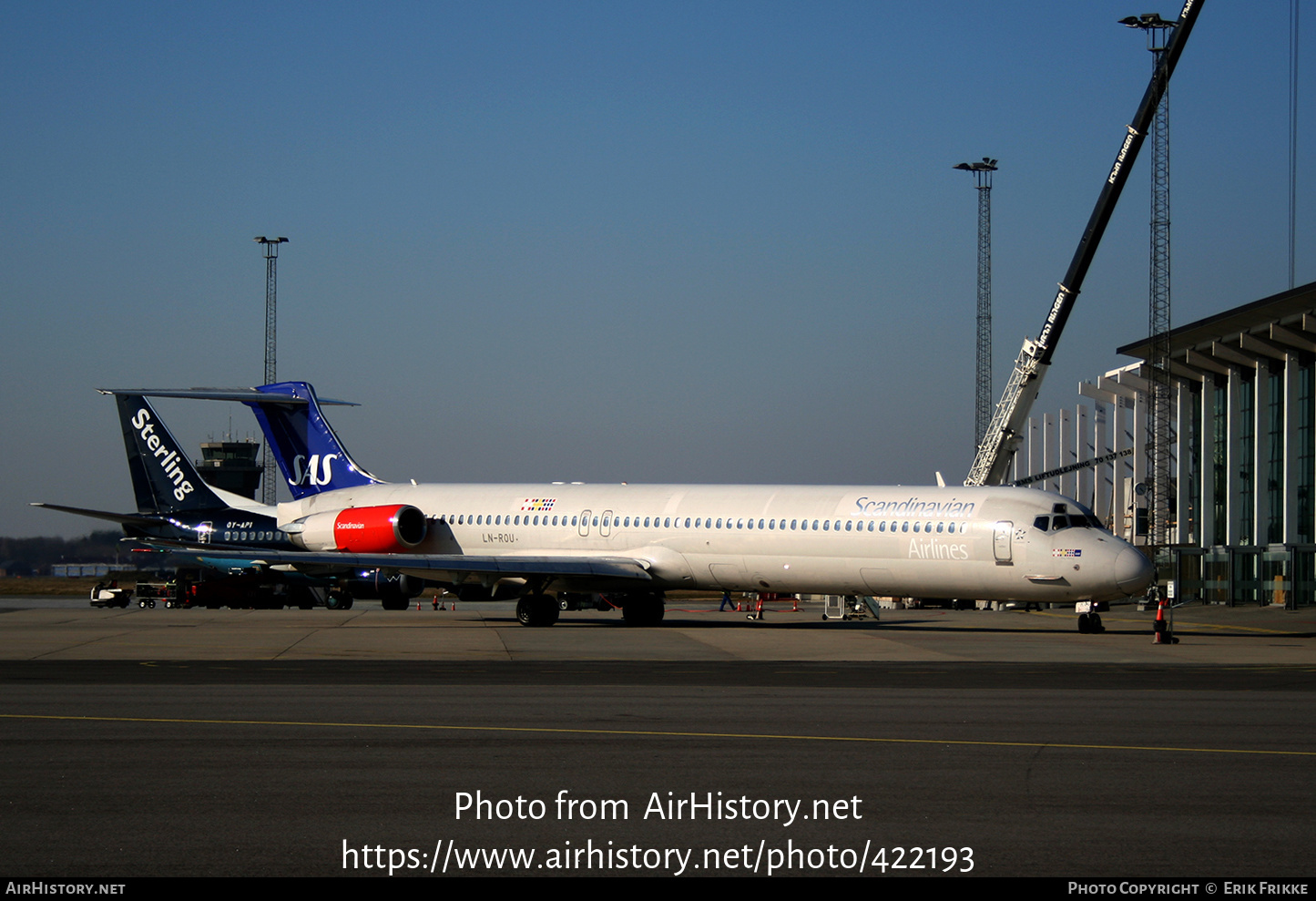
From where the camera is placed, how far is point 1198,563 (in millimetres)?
53688

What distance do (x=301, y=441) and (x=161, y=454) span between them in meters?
5.51

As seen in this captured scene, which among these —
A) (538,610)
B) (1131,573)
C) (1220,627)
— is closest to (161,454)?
(538,610)

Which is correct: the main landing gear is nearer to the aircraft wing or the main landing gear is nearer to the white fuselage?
the aircraft wing

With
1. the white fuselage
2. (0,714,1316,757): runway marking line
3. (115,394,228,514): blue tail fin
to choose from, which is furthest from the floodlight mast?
(0,714,1316,757): runway marking line

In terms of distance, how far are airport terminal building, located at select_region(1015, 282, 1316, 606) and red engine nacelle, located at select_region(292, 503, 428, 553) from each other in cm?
1971

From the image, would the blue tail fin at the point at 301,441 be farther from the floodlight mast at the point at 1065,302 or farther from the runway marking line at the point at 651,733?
the runway marking line at the point at 651,733

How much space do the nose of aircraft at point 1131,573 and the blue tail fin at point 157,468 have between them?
28.8 meters

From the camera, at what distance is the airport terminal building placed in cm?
4791

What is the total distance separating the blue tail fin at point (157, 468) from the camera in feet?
146

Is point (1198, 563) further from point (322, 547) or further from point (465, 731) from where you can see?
point (465, 731)

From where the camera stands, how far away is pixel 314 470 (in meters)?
42.5

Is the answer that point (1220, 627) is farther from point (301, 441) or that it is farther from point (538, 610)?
point (301, 441)

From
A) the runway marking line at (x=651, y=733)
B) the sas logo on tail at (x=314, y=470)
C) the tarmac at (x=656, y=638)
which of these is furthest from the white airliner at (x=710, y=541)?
the runway marking line at (x=651, y=733)
